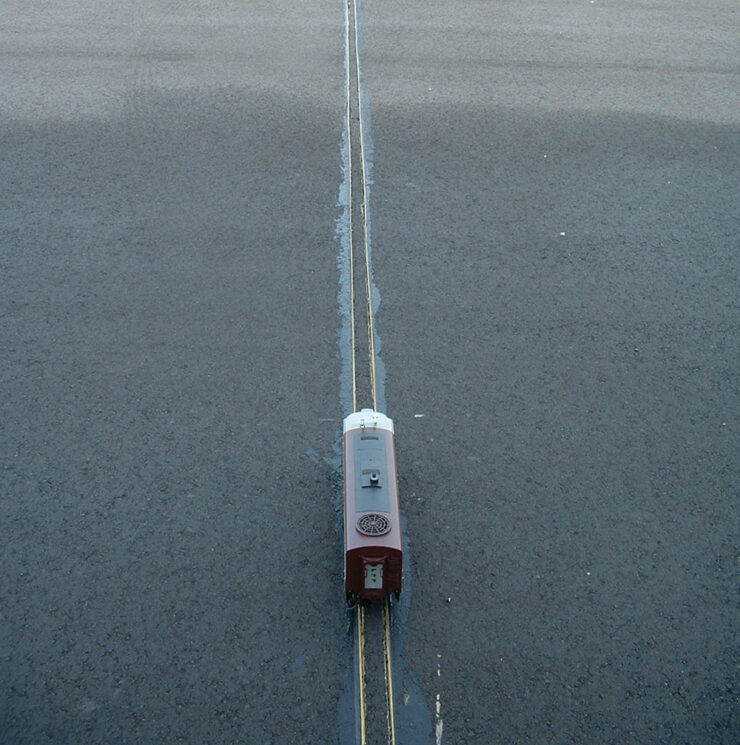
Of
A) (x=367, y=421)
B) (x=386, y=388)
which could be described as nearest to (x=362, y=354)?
(x=386, y=388)

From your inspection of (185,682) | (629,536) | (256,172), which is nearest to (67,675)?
(185,682)

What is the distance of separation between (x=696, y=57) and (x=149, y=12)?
7.63 m

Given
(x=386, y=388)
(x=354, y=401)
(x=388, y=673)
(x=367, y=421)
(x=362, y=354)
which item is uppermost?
(x=362, y=354)

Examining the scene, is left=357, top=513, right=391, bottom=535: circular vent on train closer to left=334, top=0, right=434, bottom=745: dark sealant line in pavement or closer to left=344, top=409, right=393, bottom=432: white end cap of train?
left=334, top=0, right=434, bottom=745: dark sealant line in pavement

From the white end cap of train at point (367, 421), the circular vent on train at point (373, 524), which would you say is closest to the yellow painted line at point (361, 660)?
the circular vent on train at point (373, 524)

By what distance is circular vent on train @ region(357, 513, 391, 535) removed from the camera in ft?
16.2

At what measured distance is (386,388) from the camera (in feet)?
22.1

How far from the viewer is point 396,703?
4.82 m

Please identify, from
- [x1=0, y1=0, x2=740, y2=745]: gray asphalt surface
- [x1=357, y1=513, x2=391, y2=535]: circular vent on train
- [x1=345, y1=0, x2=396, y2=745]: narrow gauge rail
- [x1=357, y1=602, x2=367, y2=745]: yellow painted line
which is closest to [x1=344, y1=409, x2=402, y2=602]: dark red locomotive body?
[x1=357, y1=513, x2=391, y2=535]: circular vent on train

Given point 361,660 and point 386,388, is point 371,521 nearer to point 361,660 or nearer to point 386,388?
point 361,660

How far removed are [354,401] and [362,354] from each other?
57cm

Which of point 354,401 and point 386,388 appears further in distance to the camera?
point 386,388

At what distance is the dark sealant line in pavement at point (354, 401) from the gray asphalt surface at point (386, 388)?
4cm

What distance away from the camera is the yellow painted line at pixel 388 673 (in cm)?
469
